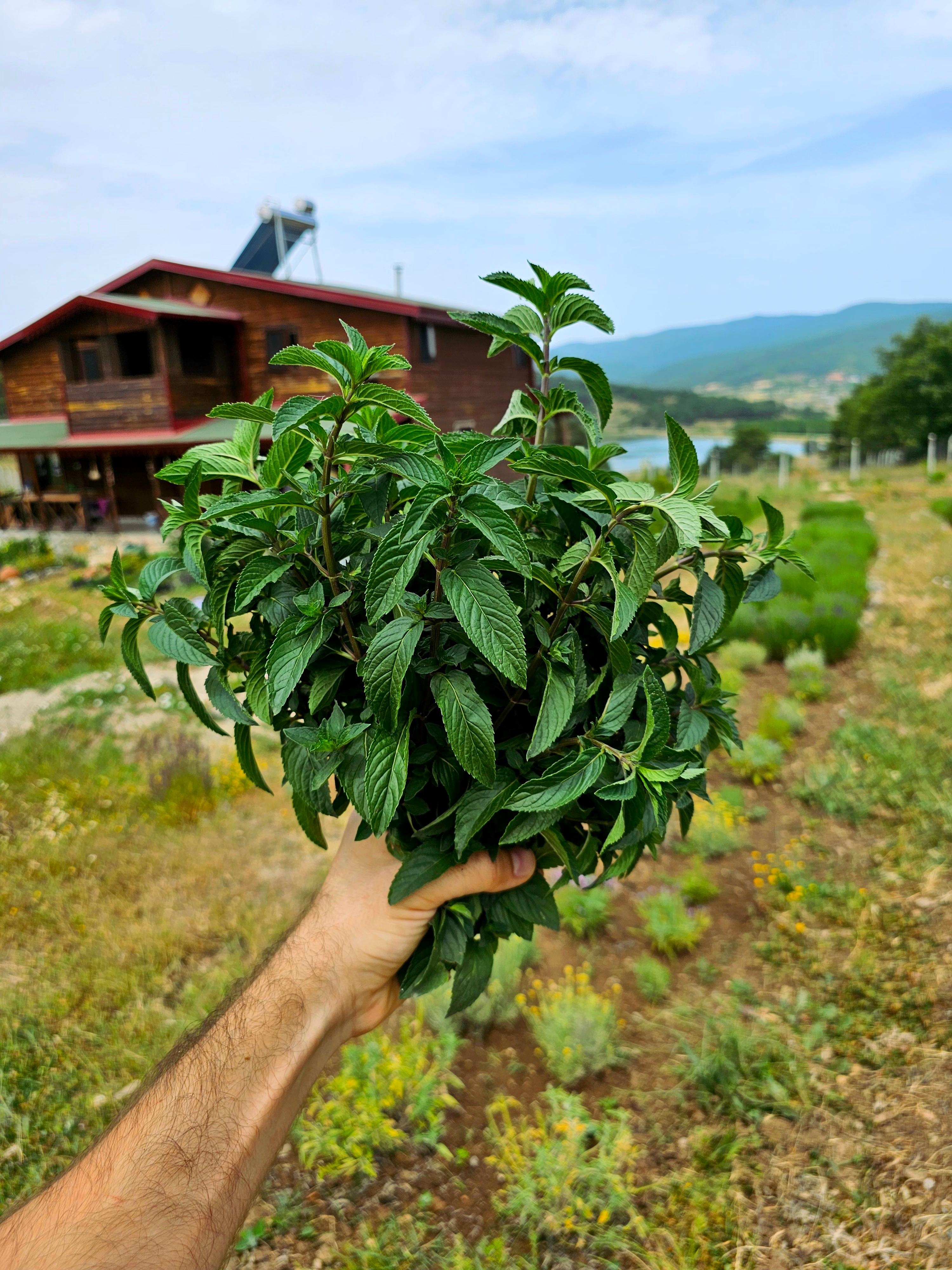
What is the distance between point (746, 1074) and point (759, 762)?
99.8 inches

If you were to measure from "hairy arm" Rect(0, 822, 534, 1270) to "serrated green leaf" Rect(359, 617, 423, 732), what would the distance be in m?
0.54

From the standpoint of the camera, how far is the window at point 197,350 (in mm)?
14734

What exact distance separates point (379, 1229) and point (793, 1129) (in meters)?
1.42

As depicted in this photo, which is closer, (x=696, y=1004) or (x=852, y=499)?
(x=696, y=1004)

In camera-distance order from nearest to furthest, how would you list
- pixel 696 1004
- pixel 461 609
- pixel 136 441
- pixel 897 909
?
pixel 461 609 < pixel 696 1004 < pixel 897 909 < pixel 136 441

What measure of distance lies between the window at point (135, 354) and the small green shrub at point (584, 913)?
50.8 ft

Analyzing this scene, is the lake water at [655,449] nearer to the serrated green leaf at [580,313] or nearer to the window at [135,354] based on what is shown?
the serrated green leaf at [580,313]

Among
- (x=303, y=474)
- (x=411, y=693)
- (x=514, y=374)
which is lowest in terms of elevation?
(x=411, y=693)

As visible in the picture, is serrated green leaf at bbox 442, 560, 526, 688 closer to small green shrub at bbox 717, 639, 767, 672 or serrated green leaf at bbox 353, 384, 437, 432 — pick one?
serrated green leaf at bbox 353, 384, 437, 432

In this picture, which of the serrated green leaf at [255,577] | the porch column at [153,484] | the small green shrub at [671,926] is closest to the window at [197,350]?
the porch column at [153,484]

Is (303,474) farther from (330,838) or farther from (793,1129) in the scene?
(330,838)

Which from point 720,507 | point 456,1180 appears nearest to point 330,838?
point 456,1180

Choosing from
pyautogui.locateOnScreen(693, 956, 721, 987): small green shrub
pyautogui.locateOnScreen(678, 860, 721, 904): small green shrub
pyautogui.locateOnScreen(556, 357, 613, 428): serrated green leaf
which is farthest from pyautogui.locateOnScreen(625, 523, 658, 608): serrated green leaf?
pyautogui.locateOnScreen(678, 860, 721, 904): small green shrub

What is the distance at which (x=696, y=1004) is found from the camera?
10.8 feet
